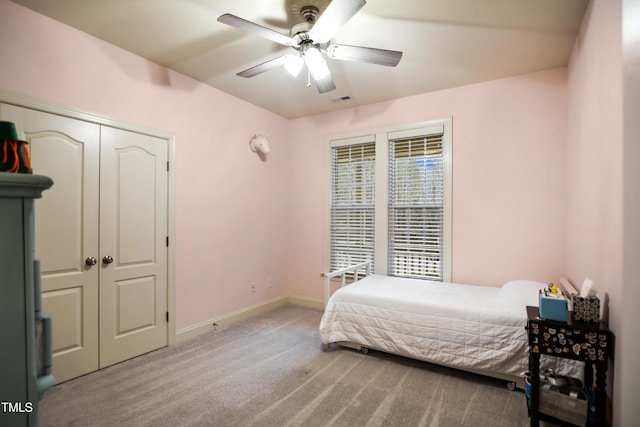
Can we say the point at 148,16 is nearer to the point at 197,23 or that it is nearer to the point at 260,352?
the point at 197,23

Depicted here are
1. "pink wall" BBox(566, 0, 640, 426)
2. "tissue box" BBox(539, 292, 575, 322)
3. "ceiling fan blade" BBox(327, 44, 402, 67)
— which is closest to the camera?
"pink wall" BBox(566, 0, 640, 426)

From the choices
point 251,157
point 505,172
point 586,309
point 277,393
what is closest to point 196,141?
point 251,157

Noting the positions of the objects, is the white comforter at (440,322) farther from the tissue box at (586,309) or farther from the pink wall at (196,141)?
the pink wall at (196,141)

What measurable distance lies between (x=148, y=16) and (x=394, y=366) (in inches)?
132

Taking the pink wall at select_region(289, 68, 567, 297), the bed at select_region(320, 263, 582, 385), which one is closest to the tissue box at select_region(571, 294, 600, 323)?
the bed at select_region(320, 263, 582, 385)

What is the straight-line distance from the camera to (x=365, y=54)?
225cm

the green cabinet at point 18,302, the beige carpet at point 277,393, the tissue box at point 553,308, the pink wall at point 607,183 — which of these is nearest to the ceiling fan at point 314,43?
the pink wall at point 607,183

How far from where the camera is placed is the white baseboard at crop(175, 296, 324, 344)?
3303 mm

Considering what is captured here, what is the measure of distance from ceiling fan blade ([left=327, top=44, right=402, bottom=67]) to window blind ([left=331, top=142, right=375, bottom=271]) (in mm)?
1862

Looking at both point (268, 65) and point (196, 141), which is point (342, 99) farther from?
point (196, 141)

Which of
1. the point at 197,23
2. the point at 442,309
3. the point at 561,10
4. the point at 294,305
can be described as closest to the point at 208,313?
the point at 294,305

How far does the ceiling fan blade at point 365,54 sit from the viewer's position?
2.18 meters

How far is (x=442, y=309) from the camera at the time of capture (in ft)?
8.52

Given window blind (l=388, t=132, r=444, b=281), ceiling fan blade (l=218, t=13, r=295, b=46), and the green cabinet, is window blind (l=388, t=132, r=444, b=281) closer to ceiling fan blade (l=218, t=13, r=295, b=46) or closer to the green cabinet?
ceiling fan blade (l=218, t=13, r=295, b=46)
